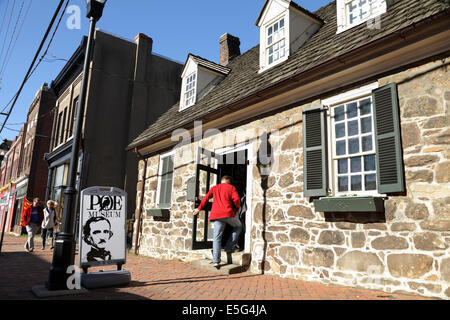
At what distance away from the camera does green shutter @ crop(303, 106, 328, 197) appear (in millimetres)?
6055

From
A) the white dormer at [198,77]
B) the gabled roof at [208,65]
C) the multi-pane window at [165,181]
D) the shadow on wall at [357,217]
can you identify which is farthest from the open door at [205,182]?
the gabled roof at [208,65]

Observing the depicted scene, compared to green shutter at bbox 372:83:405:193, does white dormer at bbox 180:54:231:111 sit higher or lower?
higher

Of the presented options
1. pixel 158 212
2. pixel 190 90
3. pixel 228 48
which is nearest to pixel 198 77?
pixel 190 90

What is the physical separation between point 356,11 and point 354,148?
11.0 feet

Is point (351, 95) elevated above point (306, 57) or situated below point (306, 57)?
below

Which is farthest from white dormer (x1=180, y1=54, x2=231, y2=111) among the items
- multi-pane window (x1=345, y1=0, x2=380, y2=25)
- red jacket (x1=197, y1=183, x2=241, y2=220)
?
multi-pane window (x1=345, y1=0, x2=380, y2=25)

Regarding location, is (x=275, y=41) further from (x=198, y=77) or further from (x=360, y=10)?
(x=198, y=77)

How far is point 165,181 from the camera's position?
10.9 metres

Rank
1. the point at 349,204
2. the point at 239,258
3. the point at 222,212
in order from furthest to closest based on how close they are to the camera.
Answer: the point at 239,258, the point at 222,212, the point at 349,204

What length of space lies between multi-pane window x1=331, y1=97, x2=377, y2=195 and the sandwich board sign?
3.92m

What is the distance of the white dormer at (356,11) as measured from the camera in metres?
6.71

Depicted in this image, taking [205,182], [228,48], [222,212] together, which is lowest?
[222,212]

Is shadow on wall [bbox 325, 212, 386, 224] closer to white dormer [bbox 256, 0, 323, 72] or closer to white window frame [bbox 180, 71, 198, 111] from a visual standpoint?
white dormer [bbox 256, 0, 323, 72]

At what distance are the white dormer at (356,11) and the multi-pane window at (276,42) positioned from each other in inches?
62.5
